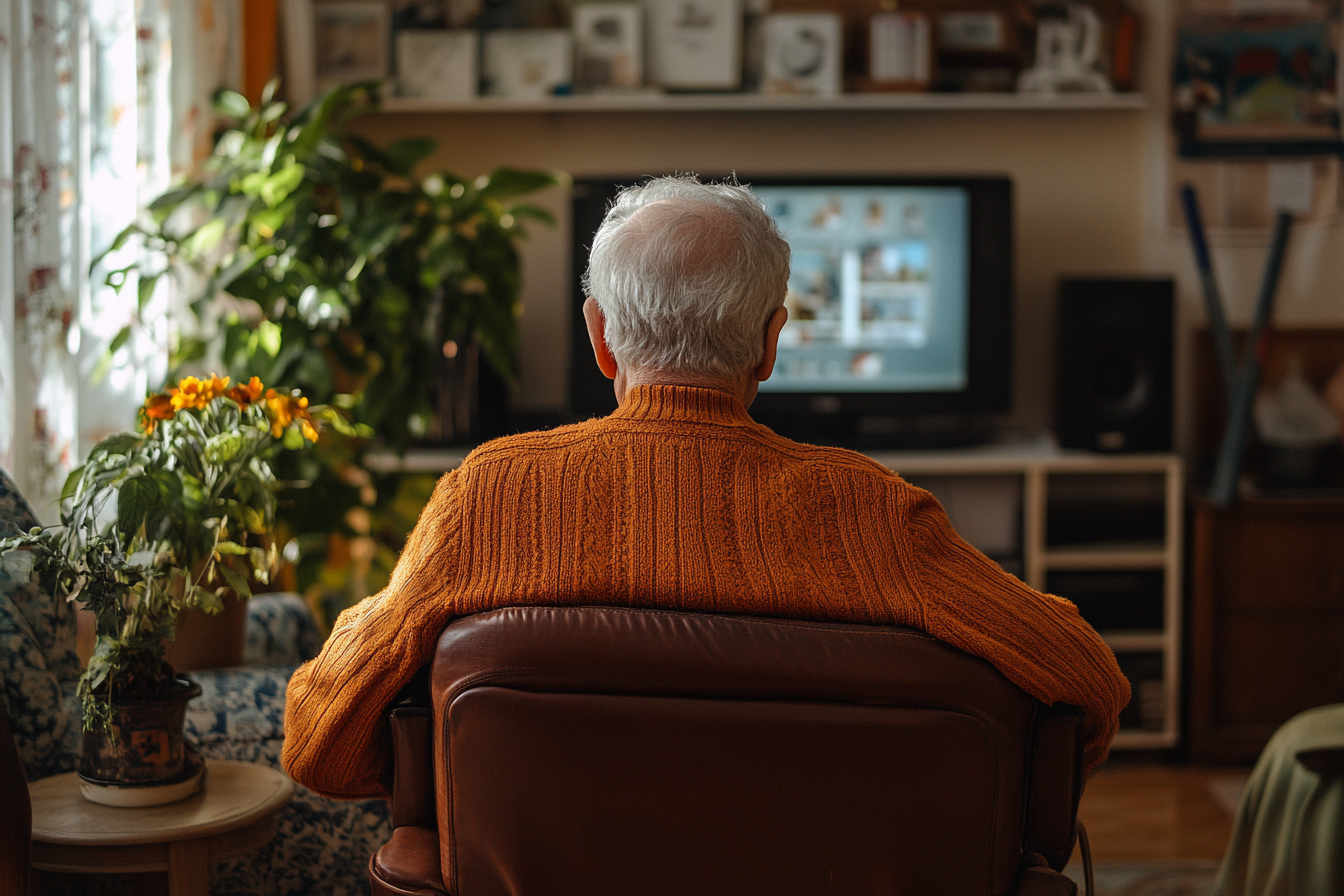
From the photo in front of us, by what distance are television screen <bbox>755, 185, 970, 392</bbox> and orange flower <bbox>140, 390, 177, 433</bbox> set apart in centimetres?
184

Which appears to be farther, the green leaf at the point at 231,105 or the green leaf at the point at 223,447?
the green leaf at the point at 231,105

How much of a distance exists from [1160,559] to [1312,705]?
1.71ft

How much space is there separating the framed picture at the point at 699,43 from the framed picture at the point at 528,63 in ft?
0.84

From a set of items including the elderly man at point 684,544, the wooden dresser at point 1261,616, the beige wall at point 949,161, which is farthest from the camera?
the beige wall at point 949,161

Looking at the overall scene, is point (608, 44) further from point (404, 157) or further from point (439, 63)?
point (404, 157)

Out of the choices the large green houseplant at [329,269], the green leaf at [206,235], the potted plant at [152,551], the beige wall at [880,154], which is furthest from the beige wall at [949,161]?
the potted plant at [152,551]

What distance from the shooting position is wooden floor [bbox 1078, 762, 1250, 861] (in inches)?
96.3

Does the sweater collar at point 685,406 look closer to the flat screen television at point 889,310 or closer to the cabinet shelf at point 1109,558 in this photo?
the flat screen television at point 889,310

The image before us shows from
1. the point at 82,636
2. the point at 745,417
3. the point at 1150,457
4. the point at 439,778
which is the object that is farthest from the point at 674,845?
the point at 1150,457

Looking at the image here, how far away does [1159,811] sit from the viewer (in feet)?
8.75

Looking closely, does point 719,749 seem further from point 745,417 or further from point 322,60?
point 322,60

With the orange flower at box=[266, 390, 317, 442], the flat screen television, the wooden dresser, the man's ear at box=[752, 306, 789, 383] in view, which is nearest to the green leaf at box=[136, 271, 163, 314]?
the orange flower at box=[266, 390, 317, 442]

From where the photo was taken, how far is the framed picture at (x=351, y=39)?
3.17 metres

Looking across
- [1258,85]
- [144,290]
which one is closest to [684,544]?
[144,290]
